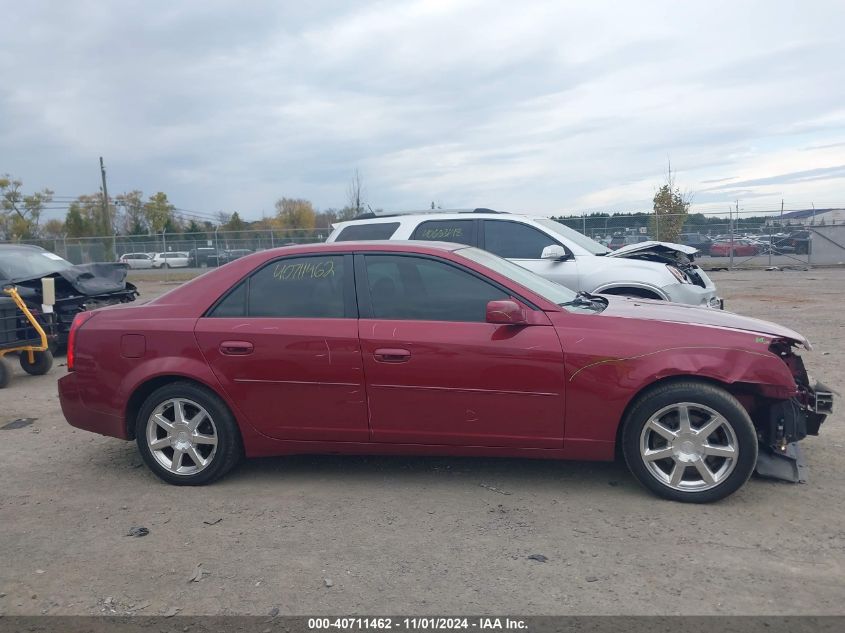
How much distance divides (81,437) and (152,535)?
2.43m

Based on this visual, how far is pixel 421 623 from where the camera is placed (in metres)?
3.04

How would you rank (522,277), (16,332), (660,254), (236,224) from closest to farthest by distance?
(522,277) < (16,332) < (660,254) < (236,224)

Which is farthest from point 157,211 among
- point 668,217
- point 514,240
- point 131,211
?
point 514,240

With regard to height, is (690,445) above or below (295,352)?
below

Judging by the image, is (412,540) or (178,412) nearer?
(412,540)

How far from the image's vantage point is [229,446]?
4.66 metres

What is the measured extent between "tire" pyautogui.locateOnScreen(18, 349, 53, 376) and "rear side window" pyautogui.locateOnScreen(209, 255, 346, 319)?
5.49 m

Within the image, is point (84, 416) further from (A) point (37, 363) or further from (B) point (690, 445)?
(A) point (37, 363)

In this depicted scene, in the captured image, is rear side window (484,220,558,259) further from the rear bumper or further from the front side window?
the rear bumper

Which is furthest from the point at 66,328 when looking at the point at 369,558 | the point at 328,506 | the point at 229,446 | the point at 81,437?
the point at 369,558

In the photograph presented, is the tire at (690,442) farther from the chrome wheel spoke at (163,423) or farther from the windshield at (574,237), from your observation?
the windshield at (574,237)

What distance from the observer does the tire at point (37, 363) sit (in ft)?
29.3

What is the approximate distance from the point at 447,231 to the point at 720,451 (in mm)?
5091

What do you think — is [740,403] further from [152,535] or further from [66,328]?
[66,328]
